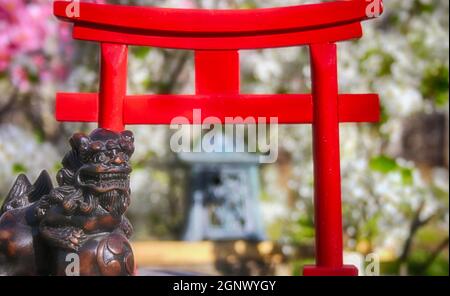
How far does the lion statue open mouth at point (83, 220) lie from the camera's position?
5.24 feet

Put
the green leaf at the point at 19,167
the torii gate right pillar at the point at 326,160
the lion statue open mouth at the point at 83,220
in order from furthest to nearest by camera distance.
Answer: the green leaf at the point at 19,167, the torii gate right pillar at the point at 326,160, the lion statue open mouth at the point at 83,220

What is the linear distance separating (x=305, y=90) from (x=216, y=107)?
2238 mm

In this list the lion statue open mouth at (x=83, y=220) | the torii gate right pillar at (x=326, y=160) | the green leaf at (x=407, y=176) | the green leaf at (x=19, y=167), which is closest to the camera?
the lion statue open mouth at (x=83, y=220)

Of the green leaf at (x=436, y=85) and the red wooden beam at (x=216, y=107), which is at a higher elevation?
the green leaf at (x=436, y=85)

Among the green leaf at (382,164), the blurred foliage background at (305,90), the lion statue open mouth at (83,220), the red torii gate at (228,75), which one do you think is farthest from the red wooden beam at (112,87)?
the green leaf at (382,164)

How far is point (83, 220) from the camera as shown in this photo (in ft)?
5.24

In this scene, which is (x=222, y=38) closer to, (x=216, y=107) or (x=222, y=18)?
(x=222, y=18)

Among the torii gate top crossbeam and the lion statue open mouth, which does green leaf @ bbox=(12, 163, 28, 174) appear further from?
the lion statue open mouth

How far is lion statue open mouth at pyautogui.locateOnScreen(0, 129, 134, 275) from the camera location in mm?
1596

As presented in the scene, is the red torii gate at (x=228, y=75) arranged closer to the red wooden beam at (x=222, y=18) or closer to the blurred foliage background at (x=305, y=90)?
the red wooden beam at (x=222, y=18)

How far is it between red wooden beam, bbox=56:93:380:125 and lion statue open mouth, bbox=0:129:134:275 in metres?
0.43
